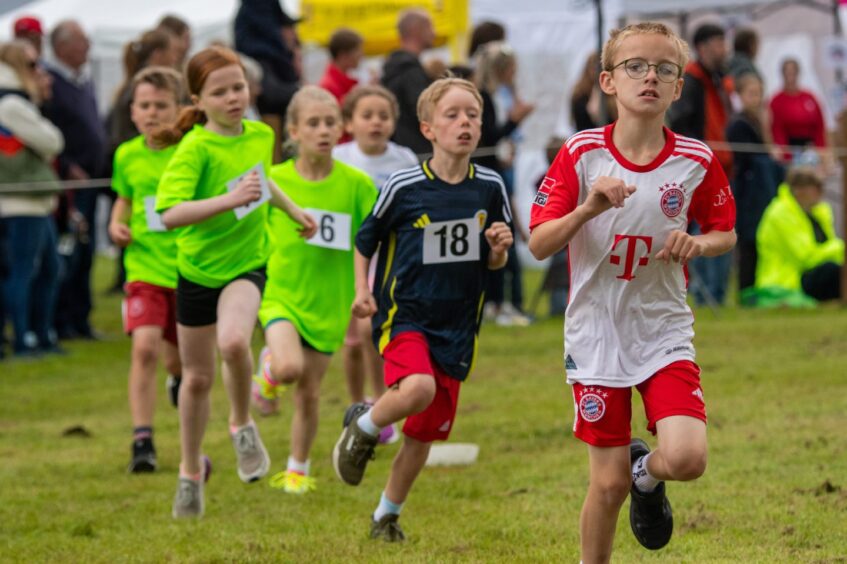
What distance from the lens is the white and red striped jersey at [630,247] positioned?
4.53 metres

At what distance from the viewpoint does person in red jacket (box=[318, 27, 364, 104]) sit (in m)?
10.6

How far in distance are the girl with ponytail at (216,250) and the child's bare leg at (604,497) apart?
81.8 inches

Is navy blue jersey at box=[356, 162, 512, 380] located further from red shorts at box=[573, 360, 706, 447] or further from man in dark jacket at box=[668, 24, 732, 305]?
man in dark jacket at box=[668, 24, 732, 305]

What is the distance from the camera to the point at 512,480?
6.93 metres

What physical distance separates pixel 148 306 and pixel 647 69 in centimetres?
390

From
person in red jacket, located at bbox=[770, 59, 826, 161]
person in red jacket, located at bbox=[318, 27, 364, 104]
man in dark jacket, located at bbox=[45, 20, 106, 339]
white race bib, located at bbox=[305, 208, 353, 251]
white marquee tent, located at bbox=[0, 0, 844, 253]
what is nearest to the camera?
white race bib, located at bbox=[305, 208, 353, 251]

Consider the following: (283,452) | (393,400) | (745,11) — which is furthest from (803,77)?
(393,400)

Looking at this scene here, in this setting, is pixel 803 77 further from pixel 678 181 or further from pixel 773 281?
pixel 678 181

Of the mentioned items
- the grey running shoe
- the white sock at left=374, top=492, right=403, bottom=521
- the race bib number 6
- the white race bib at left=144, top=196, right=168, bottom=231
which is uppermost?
the race bib number 6

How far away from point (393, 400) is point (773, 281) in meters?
9.14

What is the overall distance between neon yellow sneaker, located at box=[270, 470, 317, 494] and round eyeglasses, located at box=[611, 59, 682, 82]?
3.07 m

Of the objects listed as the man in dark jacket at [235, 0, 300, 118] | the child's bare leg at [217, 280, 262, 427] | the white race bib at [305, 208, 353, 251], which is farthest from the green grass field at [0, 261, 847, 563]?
the man in dark jacket at [235, 0, 300, 118]

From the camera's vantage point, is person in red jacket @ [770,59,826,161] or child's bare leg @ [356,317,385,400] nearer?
child's bare leg @ [356,317,385,400]

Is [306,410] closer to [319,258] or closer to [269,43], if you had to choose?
[319,258]
